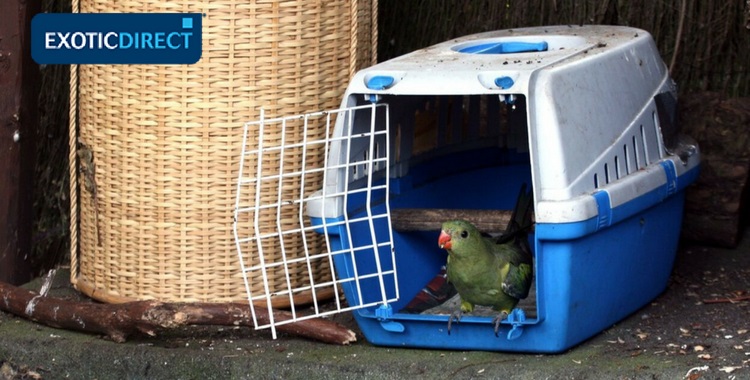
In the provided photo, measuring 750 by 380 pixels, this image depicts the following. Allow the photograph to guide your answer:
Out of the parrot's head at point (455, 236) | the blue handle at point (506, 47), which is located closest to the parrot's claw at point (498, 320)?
the parrot's head at point (455, 236)

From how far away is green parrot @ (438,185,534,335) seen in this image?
121 inches

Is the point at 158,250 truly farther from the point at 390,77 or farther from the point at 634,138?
the point at 634,138

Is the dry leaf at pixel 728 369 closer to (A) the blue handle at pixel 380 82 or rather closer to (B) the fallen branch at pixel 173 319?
(B) the fallen branch at pixel 173 319

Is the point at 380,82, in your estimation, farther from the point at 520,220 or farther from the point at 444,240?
the point at 520,220

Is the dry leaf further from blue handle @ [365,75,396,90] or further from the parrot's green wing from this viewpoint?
blue handle @ [365,75,396,90]

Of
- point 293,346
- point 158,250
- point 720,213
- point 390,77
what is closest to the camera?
point 390,77

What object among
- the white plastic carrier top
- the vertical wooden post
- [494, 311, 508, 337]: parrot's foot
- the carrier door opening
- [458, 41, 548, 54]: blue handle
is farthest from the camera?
the vertical wooden post

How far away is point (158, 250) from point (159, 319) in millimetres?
350

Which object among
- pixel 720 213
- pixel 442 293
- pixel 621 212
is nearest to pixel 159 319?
pixel 442 293

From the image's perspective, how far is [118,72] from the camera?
346 cm

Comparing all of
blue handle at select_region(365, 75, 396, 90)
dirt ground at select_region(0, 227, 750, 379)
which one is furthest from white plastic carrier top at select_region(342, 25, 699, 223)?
dirt ground at select_region(0, 227, 750, 379)

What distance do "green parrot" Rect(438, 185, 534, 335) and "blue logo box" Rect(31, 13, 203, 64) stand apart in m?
0.88

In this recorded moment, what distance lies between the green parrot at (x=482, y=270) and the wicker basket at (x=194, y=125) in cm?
62

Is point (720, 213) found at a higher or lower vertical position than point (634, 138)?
lower
